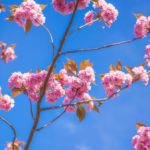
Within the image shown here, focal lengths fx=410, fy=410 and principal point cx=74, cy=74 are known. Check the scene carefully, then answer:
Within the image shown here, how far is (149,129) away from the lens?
571 centimetres

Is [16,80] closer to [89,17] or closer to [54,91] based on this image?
[54,91]

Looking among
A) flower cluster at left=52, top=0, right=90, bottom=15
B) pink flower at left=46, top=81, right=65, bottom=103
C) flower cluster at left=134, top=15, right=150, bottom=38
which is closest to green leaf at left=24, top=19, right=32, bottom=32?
flower cluster at left=52, top=0, right=90, bottom=15

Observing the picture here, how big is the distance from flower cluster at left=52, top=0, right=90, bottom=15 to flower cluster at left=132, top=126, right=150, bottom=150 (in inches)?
85.0

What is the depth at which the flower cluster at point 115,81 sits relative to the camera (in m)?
6.38

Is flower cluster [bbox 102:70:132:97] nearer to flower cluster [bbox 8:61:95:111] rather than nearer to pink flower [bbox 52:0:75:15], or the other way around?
flower cluster [bbox 8:61:95:111]

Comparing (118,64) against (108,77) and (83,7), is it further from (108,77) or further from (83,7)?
(83,7)

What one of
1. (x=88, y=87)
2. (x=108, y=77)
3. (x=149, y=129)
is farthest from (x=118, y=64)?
(x=149, y=129)

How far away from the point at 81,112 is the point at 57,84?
22.4 inches

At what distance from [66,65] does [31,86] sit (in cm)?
63

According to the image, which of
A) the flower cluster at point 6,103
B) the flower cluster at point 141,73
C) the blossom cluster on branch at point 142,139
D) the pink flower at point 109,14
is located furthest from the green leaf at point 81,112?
the pink flower at point 109,14

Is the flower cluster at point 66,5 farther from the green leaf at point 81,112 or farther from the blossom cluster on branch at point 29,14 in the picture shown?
the green leaf at point 81,112

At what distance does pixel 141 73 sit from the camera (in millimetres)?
6621

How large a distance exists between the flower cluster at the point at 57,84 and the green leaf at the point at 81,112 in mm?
175

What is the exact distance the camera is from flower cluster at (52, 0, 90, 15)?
6477 millimetres
